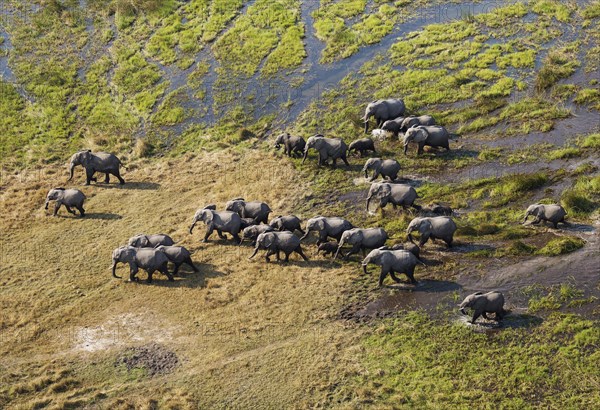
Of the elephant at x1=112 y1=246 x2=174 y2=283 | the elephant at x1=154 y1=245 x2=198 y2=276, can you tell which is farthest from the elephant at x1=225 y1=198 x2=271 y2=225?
the elephant at x1=112 y1=246 x2=174 y2=283

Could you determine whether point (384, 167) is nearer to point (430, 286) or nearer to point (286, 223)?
point (286, 223)

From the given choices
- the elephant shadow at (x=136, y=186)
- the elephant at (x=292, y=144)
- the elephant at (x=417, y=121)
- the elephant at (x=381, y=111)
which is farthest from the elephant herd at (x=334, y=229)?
the elephant at (x=381, y=111)

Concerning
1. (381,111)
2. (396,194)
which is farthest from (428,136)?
(396,194)

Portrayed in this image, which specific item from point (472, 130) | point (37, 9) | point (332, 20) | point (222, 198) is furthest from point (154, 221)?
point (37, 9)

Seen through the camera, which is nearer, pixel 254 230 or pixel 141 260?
pixel 141 260

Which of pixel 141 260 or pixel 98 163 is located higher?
pixel 98 163
